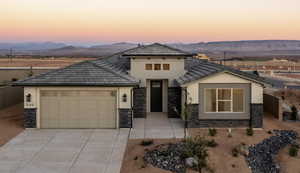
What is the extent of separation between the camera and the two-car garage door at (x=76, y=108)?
53.0 ft

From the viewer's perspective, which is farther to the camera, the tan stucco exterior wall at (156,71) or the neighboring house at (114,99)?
the tan stucco exterior wall at (156,71)

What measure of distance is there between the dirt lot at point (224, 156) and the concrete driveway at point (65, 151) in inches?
16.1

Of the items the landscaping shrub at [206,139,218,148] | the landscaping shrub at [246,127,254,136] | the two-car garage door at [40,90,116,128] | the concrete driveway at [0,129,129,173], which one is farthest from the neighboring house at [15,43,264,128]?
the landscaping shrub at [206,139,218,148]

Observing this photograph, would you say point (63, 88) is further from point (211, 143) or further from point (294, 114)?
point (294, 114)

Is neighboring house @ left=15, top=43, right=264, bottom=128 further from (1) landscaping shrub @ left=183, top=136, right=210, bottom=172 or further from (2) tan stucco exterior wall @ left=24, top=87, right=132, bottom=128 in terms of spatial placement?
(1) landscaping shrub @ left=183, top=136, right=210, bottom=172

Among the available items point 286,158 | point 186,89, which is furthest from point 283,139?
point 186,89

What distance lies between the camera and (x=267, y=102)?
66.4 feet

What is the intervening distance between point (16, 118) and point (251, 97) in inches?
496

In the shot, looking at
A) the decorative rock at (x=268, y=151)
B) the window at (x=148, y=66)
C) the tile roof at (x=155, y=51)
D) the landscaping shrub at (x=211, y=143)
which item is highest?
the tile roof at (x=155, y=51)

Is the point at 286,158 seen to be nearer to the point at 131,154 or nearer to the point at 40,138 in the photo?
the point at 131,154

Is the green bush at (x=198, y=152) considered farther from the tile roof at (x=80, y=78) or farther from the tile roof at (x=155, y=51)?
the tile roof at (x=155, y=51)

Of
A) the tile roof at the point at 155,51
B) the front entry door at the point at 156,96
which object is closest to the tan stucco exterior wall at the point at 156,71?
the tile roof at the point at 155,51

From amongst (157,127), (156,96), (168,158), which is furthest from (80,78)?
(168,158)

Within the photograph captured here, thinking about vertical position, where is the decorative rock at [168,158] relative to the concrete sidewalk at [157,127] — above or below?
below
